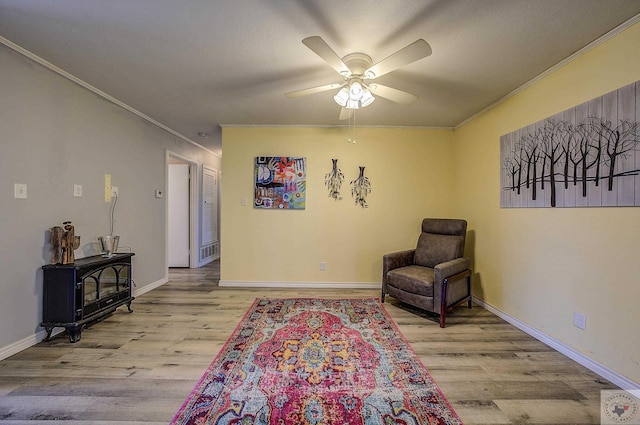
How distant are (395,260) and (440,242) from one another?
61 centimetres

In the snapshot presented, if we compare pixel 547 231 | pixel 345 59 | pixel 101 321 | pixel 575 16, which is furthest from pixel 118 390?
pixel 575 16

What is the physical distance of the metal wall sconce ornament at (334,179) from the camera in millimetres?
4004

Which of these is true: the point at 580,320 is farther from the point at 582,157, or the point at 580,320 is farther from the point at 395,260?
the point at 395,260

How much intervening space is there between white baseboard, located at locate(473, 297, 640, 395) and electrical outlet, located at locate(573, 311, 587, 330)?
0.20m

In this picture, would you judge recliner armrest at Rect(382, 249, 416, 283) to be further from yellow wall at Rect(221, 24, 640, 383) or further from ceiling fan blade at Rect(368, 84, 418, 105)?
ceiling fan blade at Rect(368, 84, 418, 105)

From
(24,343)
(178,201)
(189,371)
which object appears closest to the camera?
(189,371)

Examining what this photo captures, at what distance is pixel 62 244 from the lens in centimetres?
237

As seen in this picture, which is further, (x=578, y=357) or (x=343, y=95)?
(x=343, y=95)

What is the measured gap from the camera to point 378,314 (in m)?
3.00

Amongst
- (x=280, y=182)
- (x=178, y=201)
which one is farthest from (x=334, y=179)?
(x=178, y=201)

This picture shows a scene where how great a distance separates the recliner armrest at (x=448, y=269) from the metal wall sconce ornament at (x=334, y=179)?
176cm

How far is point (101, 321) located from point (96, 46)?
2.54m

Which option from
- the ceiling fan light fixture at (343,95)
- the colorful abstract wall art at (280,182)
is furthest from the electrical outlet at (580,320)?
the colorful abstract wall art at (280,182)

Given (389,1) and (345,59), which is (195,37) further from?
(389,1)
